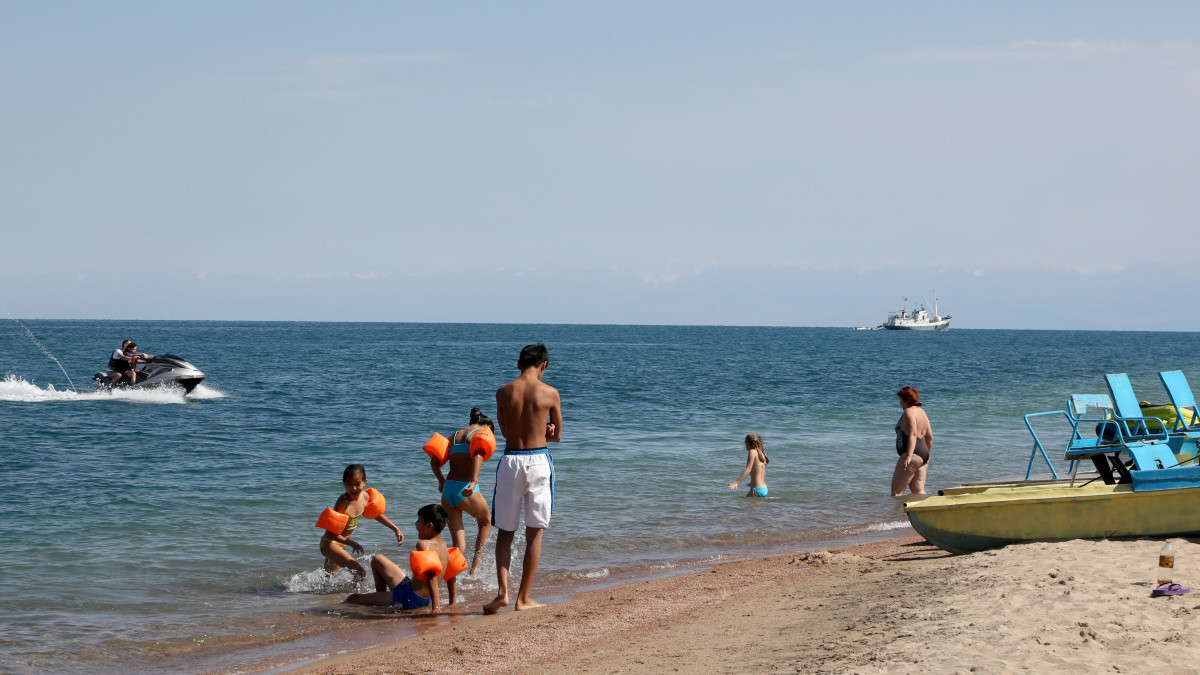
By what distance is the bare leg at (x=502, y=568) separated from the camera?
689 centimetres

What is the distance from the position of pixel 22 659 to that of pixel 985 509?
7.40 m

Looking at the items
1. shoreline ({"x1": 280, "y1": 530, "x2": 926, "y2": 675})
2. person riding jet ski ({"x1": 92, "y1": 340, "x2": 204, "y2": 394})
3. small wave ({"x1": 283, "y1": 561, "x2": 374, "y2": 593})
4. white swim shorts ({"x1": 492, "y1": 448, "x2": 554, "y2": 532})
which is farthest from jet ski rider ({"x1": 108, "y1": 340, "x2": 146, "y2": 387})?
white swim shorts ({"x1": 492, "y1": 448, "x2": 554, "y2": 532})

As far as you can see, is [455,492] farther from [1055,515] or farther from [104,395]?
[104,395]

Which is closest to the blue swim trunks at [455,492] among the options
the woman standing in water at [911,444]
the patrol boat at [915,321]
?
the woman standing in water at [911,444]

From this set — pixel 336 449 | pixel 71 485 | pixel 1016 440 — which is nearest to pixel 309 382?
pixel 336 449

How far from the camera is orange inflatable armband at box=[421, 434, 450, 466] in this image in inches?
319

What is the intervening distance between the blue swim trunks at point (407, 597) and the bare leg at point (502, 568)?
2.13ft

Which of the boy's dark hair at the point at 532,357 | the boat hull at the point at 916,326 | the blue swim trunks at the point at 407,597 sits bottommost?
the blue swim trunks at the point at 407,597

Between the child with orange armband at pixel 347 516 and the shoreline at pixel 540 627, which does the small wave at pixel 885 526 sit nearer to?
the shoreline at pixel 540 627

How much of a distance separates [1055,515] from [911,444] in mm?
3139

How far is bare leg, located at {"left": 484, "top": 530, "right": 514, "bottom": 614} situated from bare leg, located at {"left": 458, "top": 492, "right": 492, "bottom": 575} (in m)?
1.12

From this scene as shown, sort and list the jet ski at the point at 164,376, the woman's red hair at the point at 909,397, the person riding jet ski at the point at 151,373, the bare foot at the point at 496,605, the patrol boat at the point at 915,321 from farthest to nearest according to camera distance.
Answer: the patrol boat at the point at 915,321 → the jet ski at the point at 164,376 → the person riding jet ski at the point at 151,373 → the woman's red hair at the point at 909,397 → the bare foot at the point at 496,605

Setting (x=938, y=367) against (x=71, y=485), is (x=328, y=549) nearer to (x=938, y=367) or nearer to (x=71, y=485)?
(x=71, y=485)

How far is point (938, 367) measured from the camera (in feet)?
186
